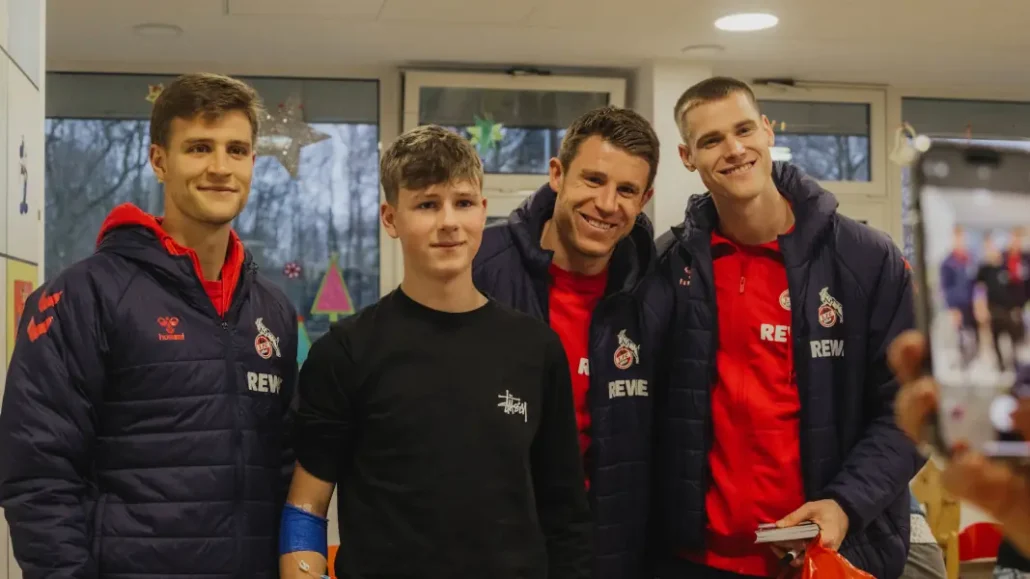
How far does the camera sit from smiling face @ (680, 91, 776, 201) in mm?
1965

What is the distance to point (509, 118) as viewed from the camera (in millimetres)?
4785

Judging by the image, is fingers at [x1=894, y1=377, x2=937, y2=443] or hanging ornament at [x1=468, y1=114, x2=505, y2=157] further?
hanging ornament at [x1=468, y1=114, x2=505, y2=157]

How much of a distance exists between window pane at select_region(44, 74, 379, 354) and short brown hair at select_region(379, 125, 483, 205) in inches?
118

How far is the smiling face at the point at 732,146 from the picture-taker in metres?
1.96

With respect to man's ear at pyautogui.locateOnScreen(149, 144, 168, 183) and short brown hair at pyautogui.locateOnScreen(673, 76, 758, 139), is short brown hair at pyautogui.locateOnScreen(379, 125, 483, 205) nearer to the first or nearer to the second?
man's ear at pyautogui.locateOnScreen(149, 144, 168, 183)

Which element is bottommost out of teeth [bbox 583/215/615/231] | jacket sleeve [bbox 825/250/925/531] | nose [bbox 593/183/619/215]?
jacket sleeve [bbox 825/250/925/531]

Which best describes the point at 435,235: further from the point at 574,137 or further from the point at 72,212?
the point at 72,212

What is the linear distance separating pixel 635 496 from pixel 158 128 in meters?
1.11

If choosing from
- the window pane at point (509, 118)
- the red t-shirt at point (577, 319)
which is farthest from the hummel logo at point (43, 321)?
the window pane at point (509, 118)

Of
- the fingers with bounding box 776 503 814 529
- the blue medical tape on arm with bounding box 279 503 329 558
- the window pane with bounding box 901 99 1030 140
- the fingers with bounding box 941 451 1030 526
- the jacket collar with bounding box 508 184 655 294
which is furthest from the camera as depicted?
the window pane with bounding box 901 99 1030 140

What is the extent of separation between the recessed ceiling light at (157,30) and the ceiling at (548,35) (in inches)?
1.6

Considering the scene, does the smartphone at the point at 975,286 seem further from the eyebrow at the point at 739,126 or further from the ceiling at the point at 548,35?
the ceiling at the point at 548,35

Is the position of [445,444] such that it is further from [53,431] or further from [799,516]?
[799,516]

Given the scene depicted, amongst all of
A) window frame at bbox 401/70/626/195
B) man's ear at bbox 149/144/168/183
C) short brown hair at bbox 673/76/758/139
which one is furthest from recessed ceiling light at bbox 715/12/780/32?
man's ear at bbox 149/144/168/183
